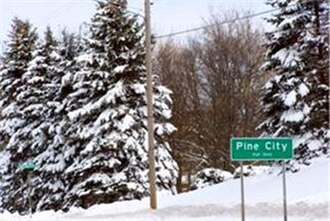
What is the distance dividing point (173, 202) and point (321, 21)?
793cm

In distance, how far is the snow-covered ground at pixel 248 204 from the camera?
1752 cm

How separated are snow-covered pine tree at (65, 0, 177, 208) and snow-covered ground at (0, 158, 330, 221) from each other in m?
5.41

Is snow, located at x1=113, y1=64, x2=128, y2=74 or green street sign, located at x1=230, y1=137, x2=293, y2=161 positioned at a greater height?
snow, located at x1=113, y1=64, x2=128, y2=74

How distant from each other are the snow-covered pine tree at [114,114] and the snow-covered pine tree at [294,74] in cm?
765

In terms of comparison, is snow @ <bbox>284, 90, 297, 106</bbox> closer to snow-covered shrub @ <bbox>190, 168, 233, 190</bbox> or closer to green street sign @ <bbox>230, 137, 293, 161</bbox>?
snow-covered shrub @ <bbox>190, 168, 233, 190</bbox>

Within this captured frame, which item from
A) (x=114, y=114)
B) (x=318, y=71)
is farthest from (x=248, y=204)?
(x=114, y=114)

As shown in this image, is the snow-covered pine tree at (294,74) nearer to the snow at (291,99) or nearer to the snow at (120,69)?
the snow at (291,99)

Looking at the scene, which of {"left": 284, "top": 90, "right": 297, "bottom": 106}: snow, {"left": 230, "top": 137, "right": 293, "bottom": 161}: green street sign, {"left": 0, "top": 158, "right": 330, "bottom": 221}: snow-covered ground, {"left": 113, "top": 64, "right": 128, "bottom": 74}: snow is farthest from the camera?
{"left": 113, "top": 64, "right": 128, "bottom": 74}: snow

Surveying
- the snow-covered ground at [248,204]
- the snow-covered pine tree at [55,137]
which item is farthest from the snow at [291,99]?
the snow-covered pine tree at [55,137]

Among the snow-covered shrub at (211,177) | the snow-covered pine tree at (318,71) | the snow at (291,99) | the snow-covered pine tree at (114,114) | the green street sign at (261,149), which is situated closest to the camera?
the green street sign at (261,149)

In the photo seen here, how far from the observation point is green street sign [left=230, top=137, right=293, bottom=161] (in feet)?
40.2

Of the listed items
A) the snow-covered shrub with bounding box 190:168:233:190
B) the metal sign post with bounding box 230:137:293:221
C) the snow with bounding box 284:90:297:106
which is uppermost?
the snow with bounding box 284:90:297:106

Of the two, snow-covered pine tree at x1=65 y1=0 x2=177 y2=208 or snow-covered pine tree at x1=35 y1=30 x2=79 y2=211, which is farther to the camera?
snow-covered pine tree at x1=35 y1=30 x2=79 y2=211

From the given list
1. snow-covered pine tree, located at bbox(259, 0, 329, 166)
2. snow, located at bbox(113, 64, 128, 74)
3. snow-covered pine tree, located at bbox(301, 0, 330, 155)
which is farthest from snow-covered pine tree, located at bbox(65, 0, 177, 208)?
snow-covered pine tree, located at bbox(301, 0, 330, 155)
